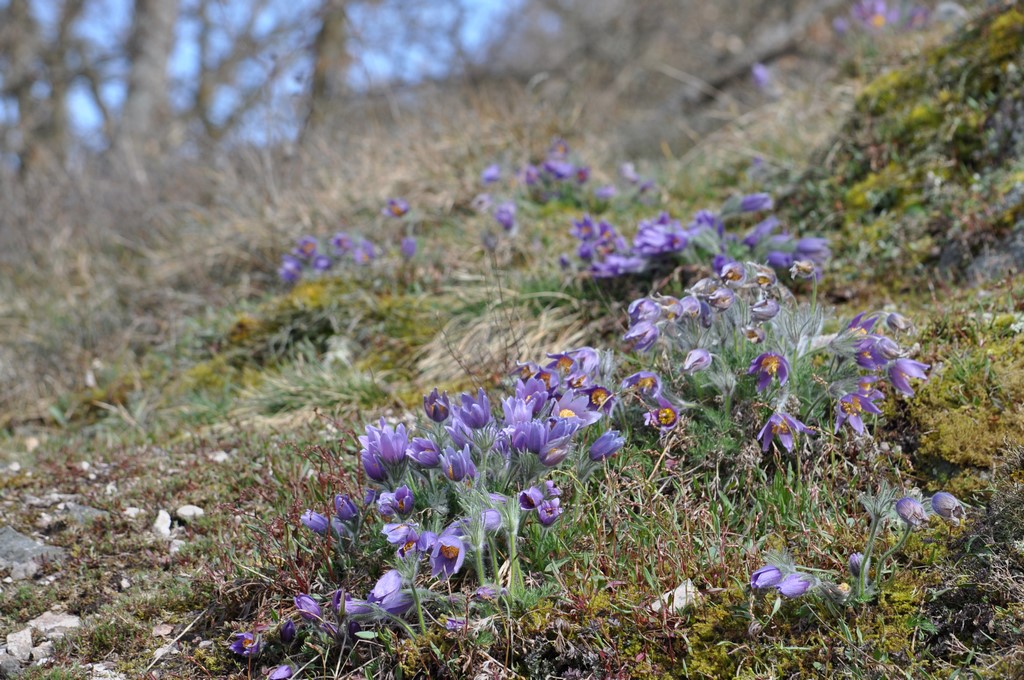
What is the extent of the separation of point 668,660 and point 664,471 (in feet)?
2.22

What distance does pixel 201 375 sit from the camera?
15.7 ft

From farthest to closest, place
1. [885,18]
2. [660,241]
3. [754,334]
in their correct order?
1. [885,18]
2. [660,241]
3. [754,334]

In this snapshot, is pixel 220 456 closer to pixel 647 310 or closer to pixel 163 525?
pixel 163 525

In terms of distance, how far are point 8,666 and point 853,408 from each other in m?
2.63

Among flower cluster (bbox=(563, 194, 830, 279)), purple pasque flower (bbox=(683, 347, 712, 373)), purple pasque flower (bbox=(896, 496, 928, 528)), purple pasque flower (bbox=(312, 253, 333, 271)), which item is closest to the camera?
purple pasque flower (bbox=(896, 496, 928, 528))

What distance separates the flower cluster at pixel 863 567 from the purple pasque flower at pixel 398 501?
96cm

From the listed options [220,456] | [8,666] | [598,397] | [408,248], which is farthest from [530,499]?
[408,248]

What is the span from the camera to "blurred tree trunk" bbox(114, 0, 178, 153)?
11.6 meters

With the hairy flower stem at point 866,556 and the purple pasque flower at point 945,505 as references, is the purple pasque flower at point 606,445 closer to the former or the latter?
the hairy flower stem at point 866,556

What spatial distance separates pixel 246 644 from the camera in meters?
2.47

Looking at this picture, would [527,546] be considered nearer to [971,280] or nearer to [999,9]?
[971,280]

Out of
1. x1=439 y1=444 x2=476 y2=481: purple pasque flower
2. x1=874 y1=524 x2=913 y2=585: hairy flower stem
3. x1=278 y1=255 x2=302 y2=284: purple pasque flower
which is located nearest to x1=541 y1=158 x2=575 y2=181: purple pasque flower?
x1=278 y1=255 x2=302 y2=284: purple pasque flower

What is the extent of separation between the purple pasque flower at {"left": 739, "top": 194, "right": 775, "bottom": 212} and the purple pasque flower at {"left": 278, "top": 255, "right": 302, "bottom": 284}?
2.62 meters

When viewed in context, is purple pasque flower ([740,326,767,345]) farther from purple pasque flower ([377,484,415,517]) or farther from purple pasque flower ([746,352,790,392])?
purple pasque flower ([377,484,415,517])
